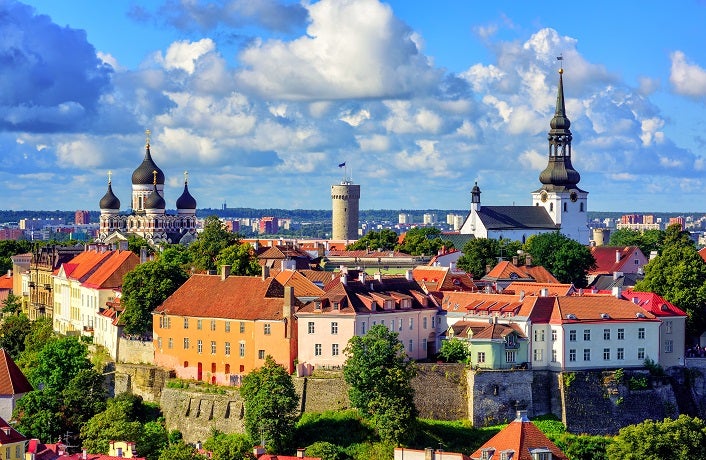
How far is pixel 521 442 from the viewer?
61000 mm

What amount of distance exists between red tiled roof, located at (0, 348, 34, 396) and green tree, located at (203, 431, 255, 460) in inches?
480

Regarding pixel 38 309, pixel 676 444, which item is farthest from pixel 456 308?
pixel 38 309

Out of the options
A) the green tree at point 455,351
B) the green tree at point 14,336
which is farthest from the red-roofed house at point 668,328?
the green tree at point 14,336

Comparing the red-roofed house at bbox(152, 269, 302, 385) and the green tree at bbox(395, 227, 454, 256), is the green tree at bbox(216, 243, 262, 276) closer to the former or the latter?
the red-roofed house at bbox(152, 269, 302, 385)

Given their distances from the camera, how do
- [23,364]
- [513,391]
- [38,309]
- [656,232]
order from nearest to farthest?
[513,391]
[23,364]
[38,309]
[656,232]

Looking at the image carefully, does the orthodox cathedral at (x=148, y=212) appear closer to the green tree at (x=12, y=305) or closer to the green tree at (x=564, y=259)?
the green tree at (x=12, y=305)

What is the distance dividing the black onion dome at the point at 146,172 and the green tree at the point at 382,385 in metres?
98.8

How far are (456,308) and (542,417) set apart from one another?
944 centimetres

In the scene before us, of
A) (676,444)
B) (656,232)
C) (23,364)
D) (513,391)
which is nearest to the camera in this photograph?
(676,444)

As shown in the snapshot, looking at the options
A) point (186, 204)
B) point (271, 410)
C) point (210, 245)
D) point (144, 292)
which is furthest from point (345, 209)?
point (271, 410)

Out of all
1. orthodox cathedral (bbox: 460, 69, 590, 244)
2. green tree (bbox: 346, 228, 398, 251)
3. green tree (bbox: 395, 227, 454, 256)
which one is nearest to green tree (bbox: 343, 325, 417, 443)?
green tree (bbox: 395, 227, 454, 256)

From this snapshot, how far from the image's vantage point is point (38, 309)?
354 feet

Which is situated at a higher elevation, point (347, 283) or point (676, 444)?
point (347, 283)

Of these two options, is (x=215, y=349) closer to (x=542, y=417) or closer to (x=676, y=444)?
(x=542, y=417)
